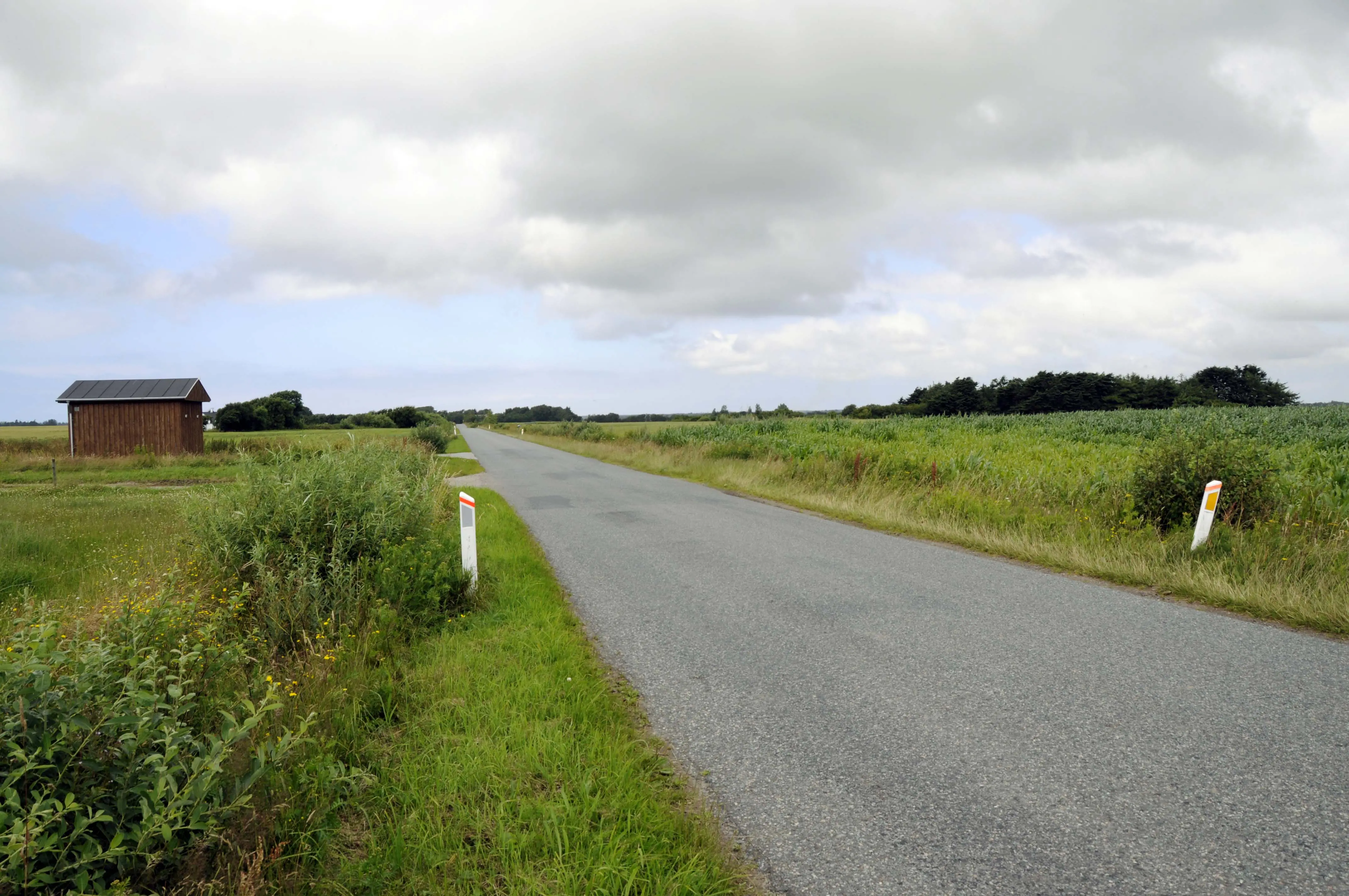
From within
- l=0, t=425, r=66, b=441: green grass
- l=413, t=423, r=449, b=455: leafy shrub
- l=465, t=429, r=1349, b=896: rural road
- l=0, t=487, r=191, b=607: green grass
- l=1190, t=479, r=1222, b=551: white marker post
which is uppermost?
l=0, t=425, r=66, b=441: green grass

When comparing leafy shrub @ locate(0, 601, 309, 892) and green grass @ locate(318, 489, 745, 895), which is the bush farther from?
leafy shrub @ locate(0, 601, 309, 892)

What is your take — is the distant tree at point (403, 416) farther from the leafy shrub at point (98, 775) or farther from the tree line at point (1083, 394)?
the leafy shrub at point (98, 775)

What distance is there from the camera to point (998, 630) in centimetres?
561

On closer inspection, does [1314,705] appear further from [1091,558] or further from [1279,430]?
[1279,430]

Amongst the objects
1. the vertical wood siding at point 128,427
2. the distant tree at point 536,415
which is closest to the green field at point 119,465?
the vertical wood siding at point 128,427

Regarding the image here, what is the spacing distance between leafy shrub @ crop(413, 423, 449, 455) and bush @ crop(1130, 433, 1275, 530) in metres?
29.5

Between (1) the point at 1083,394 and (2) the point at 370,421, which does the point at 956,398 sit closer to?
(1) the point at 1083,394

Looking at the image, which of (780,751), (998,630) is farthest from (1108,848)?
(998,630)

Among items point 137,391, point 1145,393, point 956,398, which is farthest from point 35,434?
point 1145,393

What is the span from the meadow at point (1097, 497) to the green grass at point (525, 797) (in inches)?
235

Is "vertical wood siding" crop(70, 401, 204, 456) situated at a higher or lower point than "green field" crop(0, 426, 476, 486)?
higher

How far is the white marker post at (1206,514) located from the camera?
780cm

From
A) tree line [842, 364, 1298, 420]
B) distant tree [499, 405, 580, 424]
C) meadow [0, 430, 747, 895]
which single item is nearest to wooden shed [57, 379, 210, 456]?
meadow [0, 430, 747, 895]

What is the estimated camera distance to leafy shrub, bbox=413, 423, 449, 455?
1377 inches
